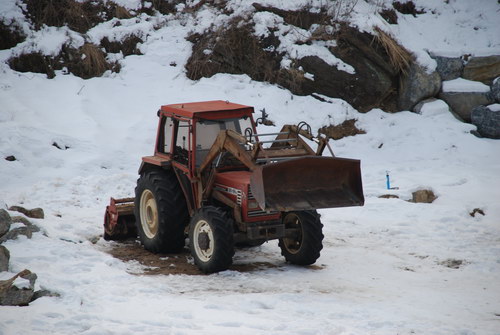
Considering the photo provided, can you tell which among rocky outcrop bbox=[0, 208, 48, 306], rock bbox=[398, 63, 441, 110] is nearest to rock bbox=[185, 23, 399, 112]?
rock bbox=[398, 63, 441, 110]

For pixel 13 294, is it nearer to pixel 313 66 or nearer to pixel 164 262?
pixel 164 262

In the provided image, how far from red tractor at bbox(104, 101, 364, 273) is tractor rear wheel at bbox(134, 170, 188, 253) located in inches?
0.6

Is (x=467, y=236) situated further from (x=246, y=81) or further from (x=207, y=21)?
(x=207, y=21)

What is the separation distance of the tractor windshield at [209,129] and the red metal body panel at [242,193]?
459 millimetres

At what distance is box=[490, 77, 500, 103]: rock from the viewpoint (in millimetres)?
16553

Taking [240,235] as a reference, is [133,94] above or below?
above

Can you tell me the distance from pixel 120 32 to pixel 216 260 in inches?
450

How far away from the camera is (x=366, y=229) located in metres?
11.5

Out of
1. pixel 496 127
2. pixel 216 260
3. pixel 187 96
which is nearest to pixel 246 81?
pixel 187 96

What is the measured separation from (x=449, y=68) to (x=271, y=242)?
9123mm

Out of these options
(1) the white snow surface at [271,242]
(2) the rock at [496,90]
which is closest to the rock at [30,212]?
(1) the white snow surface at [271,242]

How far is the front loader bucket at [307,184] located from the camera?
8.29m

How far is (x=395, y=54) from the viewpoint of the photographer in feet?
55.9

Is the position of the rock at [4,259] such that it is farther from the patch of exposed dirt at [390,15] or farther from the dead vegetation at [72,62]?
the patch of exposed dirt at [390,15]
